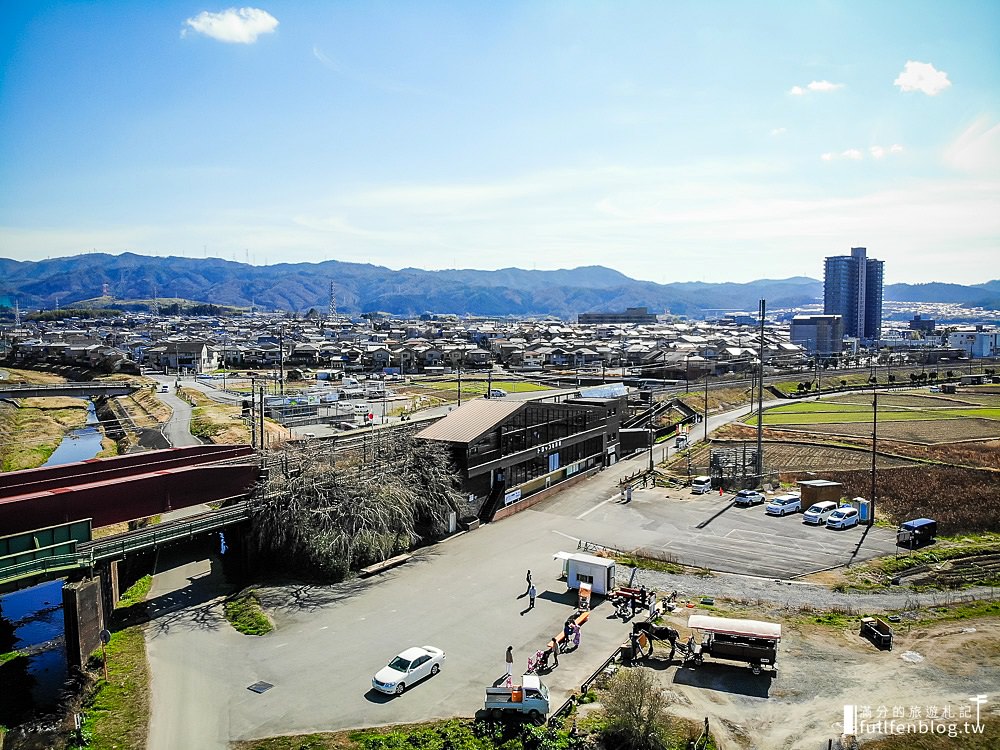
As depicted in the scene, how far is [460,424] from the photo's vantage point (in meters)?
29.0

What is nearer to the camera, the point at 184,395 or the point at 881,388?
the point at 184,395

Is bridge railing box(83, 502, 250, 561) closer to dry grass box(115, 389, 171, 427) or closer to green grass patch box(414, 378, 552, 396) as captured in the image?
dry grass box(115, 389, 171, 427)

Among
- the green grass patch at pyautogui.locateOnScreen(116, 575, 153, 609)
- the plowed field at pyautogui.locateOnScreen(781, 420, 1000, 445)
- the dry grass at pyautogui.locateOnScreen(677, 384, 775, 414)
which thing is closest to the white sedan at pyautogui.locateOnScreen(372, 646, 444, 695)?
the green grass patch at pyautogui.locateOnScreen(116, 575, 153, 609)

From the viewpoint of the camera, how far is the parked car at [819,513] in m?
27.7

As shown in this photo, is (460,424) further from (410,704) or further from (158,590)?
(410,704)

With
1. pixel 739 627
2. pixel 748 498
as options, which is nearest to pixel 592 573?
Result: pixel 739 627

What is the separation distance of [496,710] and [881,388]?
77144 mm

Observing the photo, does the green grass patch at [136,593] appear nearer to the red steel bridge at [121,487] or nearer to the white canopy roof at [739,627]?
A: the red steel bridge at [121,487]

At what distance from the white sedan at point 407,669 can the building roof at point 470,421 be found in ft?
40.8

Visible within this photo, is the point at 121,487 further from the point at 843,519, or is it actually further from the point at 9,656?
the point at 843,519

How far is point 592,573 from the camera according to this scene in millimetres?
20203

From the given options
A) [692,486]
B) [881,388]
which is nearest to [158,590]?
[692,486]

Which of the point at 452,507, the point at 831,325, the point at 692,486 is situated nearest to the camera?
the point at 452,507

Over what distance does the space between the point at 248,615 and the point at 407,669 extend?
6129mm
